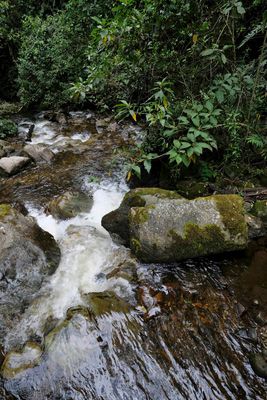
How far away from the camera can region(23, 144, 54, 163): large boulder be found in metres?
7.82

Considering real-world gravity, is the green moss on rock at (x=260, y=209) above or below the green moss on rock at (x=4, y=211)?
below

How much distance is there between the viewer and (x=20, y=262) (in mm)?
4242

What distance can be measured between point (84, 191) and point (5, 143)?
3686 mm

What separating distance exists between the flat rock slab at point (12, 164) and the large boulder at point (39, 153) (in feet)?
1.00

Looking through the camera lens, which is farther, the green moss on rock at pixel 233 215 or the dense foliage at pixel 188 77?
the dense foliage at pixel 188 77

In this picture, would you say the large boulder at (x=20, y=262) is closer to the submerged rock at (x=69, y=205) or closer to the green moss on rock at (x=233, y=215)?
the submerged rock at (x=69, y=205)

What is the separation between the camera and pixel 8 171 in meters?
7.08

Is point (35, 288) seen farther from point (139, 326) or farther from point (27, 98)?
point (27, 98)

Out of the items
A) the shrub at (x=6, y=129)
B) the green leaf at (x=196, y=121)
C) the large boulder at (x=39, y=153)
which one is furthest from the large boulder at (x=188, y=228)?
the shrub at (x=6, y=129)

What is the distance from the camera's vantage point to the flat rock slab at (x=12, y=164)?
23.3 ft

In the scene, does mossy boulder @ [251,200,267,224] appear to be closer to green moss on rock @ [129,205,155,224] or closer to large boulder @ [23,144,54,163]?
green moss on rock @ [129,205,155,224]

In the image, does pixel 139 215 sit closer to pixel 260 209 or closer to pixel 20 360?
pixel 260 209

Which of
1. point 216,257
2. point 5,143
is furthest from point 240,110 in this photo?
point 5,143

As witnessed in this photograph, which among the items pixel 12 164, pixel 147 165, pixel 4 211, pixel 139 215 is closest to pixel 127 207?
pixel 139 215
